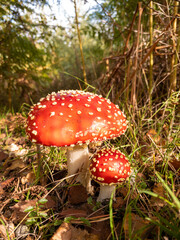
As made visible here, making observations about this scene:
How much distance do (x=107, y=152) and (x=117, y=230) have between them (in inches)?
28.7

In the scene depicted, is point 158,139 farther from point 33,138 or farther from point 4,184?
point 4,184

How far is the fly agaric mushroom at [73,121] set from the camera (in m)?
1.51

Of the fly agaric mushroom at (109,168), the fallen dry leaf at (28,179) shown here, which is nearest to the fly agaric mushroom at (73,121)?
the fly agaric mushroom at (109,168)

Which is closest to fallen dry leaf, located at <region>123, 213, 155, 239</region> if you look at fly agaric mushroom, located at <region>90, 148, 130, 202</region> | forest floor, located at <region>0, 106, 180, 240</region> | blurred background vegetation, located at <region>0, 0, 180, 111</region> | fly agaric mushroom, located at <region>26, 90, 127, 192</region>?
forest floor, located at <region>0, 106, 180, 240</region>

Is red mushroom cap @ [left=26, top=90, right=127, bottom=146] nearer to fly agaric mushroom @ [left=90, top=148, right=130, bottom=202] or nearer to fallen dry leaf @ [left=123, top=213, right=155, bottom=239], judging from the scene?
fly agaric mushroom @ [left=90, top=148, right=130, bottom=202]

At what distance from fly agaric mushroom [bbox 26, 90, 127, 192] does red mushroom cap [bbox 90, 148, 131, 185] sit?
264mm

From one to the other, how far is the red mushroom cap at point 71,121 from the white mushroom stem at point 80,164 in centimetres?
61

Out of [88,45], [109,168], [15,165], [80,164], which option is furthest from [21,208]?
[88,45]

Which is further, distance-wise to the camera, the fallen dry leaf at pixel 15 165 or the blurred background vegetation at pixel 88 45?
the blurred background vegetation at pixel 88 45

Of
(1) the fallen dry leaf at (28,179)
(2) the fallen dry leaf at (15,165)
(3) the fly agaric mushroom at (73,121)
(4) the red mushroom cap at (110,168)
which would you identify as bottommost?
(2) the fallen dry leaf at (15,165)

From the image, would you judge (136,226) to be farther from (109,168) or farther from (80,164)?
(80,164)

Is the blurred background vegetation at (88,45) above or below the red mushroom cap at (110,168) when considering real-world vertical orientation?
above

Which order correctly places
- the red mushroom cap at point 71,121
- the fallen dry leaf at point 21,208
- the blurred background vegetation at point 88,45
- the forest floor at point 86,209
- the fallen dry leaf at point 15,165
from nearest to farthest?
1. the forest floor at point 86,209
2. the red mushroom cap at point 71,121
3. the fallen dry leaf at point 21,208
4. the fallen dry leaf at point 15,165
5. the blurred background vegetation at point 88,45

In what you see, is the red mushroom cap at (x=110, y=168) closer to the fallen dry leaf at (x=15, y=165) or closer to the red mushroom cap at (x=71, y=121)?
the red mushroom cap at (x=71, y=121)
